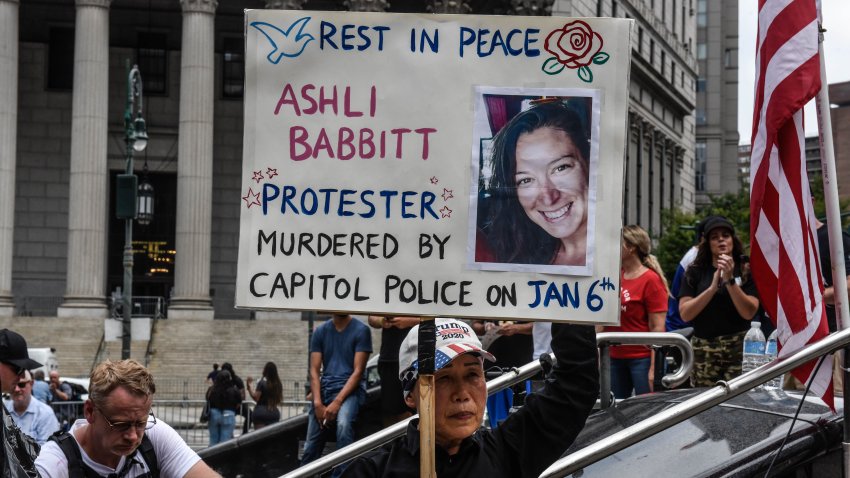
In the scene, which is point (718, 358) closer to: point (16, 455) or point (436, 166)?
point (436, 166)

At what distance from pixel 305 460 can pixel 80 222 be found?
36.7m

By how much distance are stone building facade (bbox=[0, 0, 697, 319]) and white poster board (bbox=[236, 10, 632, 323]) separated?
41.7m

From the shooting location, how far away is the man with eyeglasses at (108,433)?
4914 mm

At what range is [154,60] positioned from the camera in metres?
54.1

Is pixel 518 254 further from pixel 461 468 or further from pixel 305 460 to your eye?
pixel 305 460

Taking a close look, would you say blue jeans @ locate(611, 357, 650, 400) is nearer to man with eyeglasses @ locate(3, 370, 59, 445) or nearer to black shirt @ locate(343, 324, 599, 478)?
black shirt @ locate(343, 324, 599, 478)

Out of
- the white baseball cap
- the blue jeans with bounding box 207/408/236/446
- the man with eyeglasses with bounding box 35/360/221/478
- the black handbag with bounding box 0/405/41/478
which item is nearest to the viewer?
the black handbag with bounding box 0/405/41/478

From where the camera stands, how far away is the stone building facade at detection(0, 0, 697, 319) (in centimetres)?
4538

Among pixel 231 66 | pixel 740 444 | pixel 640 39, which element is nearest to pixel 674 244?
pixel 640 39

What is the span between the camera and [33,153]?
53531 mm

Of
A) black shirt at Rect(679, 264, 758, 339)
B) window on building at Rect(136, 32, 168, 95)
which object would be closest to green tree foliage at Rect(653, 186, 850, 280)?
window on building at Rect(136, 32, 168, 95)

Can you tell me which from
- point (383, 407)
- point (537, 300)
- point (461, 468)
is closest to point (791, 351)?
point (537, 300)

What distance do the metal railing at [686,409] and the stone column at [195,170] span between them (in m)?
41.9

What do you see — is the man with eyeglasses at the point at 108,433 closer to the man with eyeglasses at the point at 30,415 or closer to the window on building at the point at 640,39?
the man with eyeglasses at the point at 30,415
